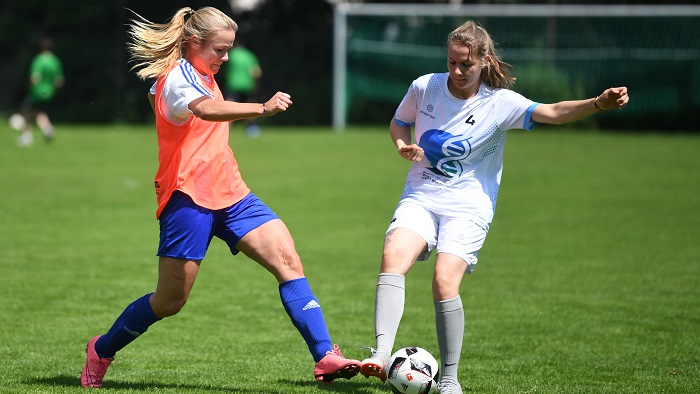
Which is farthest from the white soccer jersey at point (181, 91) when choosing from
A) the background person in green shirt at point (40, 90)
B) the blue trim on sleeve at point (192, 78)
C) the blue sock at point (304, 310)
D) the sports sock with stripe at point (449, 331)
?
the background person in green shirt at point (40, 90)

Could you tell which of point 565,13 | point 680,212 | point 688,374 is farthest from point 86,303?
point 565,13

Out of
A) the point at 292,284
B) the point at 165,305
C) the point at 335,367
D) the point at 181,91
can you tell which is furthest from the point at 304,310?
the point at 181,91

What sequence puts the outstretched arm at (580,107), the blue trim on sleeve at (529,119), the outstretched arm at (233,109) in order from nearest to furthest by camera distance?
the outstretched arm at (233,109) → the outstretched arm at (580,107) → the blue trim on sleeve at (529,119)

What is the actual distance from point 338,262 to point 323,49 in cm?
2275

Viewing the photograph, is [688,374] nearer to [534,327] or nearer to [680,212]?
[534,327]

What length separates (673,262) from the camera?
10336 millimetres

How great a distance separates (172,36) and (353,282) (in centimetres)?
451

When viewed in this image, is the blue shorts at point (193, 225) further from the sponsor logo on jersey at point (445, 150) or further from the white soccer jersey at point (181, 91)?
the sponsor logo on jersey at point (445, 150)

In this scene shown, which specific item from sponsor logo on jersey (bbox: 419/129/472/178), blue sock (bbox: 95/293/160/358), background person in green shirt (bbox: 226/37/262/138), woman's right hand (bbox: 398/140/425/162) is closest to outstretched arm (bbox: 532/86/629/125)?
sponsor logo on jersey (bbox: 419/129/472/178)

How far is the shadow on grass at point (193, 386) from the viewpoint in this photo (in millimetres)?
5469

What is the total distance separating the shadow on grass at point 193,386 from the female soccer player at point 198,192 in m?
0.37

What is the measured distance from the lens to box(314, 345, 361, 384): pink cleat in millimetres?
5062

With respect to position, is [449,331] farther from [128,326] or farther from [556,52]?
→ [556,52]

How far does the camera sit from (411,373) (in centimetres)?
505
